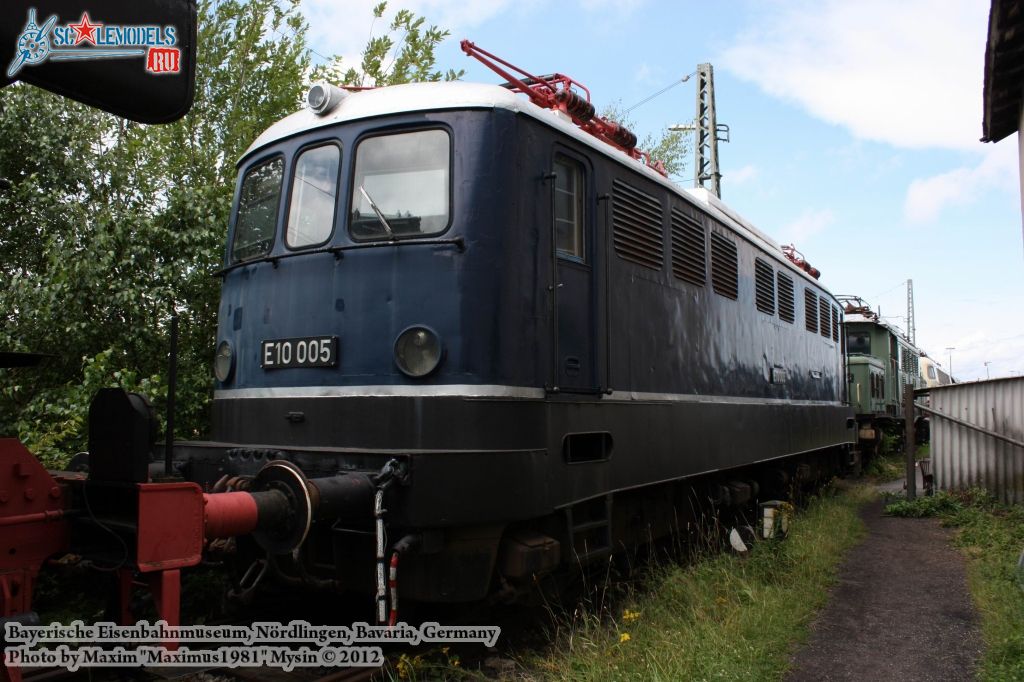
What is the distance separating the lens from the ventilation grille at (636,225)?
566 cm

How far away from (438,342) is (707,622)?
235 cm

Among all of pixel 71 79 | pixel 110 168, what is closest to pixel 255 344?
pixel 71 79

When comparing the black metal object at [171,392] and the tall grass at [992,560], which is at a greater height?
the black metal object at [171,392]

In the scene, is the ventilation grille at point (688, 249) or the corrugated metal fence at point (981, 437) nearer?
the ventilation grille at point (688, 249)

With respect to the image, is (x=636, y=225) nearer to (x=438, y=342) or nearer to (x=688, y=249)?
(x=688, y=249)

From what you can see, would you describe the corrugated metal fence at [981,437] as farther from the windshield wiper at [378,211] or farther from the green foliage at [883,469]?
the windshield wiper at [378,211]

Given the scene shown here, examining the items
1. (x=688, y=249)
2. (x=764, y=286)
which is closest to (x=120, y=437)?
(x=688, y=249)

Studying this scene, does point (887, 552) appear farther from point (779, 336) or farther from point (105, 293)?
point (105, 293)

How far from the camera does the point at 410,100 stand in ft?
15.7

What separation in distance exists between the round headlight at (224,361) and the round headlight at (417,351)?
4.63 ft

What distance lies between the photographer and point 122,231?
778 centimetres

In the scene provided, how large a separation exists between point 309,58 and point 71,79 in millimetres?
9100

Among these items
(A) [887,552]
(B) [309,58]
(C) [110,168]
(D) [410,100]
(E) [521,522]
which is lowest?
(A) [887,552]

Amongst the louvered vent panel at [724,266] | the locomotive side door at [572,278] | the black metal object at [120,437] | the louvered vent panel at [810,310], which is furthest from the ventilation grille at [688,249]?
the louvered vent panel at [810,310]
